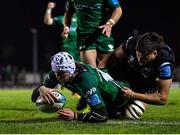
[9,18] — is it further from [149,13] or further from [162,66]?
[162,66]

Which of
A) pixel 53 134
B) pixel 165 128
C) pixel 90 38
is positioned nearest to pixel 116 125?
pixel 165 128

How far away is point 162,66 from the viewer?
331 inches

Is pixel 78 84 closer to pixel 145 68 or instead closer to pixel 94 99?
pixel 94 99

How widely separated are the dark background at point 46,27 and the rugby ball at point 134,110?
148 feet

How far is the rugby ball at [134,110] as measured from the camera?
368 inches

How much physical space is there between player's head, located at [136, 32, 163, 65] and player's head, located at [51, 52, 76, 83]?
3.10 ft

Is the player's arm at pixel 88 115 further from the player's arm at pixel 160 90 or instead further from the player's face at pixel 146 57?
the player's face at pixel 146 57

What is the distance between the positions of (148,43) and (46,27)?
5064 centimetres

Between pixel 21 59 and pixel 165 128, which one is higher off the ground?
pixel 165 128

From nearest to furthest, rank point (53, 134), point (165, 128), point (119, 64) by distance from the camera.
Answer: point (53, 134) < point (165, 128) < point (119, 64)

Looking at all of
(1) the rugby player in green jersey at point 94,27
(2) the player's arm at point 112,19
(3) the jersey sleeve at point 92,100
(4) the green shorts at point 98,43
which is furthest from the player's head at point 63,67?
(4) the green shorts at point 98,43

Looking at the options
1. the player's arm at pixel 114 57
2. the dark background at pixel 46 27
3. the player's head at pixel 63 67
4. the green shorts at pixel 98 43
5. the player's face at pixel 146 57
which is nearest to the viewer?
the player's head at pixel 63 67

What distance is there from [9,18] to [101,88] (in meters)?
50.4

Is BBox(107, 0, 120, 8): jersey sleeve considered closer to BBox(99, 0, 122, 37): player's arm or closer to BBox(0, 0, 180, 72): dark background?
BBox(99, 0, 122, 37): player's arm
